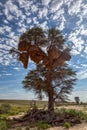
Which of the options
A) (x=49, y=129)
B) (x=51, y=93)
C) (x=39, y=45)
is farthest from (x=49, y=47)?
(x=49, y=129)

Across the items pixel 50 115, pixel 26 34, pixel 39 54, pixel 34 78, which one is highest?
pixel 26 34

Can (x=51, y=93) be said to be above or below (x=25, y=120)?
above

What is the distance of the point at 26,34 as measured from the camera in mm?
26875

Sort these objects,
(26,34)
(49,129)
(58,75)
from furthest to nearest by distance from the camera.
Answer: (58,75) → (26,34) → (49,129)

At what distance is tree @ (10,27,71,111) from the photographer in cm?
2673

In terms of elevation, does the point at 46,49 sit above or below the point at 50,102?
above

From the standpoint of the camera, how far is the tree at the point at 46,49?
26.7 meters

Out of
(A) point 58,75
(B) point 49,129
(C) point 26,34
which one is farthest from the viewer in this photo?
(A) point 58,75

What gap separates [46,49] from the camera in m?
27.7

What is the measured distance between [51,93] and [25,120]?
15.7ft

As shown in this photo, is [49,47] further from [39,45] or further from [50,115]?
[50,115]

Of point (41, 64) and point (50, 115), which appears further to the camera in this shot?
point (41, 64)

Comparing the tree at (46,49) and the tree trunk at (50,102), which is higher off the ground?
the tree at (46,49)

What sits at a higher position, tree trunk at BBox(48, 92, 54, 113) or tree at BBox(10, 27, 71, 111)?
tree at BBox(10, 27, 71, 111)
